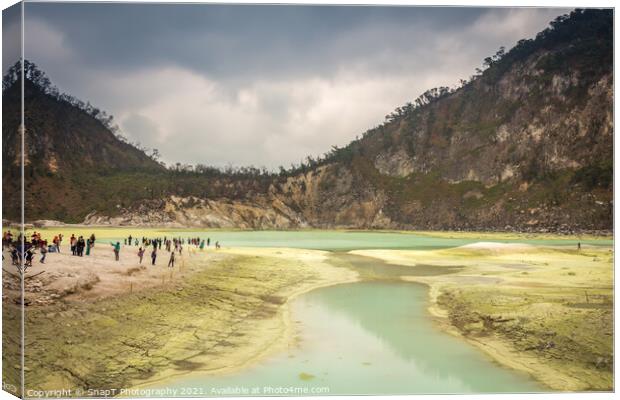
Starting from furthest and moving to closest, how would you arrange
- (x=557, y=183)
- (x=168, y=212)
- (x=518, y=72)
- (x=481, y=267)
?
1. (x=168, y=212)
2. (x=518, y=72)
3. (x=557, y=183)
4. (x=481, y=267)

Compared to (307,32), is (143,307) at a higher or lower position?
lower

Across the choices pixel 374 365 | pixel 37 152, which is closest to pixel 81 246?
pixel 37 152

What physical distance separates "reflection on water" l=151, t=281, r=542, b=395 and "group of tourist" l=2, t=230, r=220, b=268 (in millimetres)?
3040

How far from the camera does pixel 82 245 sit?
10.5 m

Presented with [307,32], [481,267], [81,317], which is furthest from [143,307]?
[481,267]

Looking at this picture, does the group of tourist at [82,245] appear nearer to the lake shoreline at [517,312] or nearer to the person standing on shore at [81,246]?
the person standing on shore at [81,246]

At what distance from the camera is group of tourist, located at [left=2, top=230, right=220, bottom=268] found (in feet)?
24.0

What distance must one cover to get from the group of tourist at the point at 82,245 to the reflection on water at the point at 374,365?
304 centimetres

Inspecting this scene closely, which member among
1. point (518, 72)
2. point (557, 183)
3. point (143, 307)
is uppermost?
point (518, 72)

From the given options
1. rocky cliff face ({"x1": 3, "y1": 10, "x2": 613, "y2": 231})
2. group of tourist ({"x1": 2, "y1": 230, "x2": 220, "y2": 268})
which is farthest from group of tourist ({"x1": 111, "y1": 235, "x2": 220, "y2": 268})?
rocky cliff face ({"x1": 3, "y1": 10, "x2": 613, "y2": 231})

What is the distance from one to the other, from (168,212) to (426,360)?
2322cm

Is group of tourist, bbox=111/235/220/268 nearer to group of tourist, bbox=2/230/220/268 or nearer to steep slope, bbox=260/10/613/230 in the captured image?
group of tourist, bbox=2/230/220/268

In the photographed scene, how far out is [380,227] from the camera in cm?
3431

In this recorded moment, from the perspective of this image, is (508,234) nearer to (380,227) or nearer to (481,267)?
(481,267)
